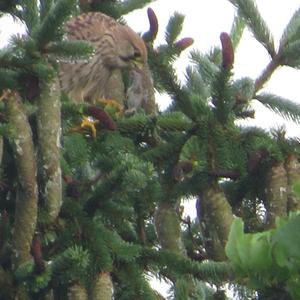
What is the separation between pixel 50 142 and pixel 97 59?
3.02 metres

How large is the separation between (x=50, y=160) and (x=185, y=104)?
2.06 feet

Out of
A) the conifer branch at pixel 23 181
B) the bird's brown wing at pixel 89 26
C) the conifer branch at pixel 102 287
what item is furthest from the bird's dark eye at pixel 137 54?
the conifer branch at pixel 102 287

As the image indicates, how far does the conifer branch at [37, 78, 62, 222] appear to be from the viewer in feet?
14.4

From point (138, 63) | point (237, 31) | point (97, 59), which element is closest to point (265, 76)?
point (237, 31)

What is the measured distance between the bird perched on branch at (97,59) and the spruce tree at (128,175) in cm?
126

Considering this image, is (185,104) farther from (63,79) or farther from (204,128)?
(63,79)

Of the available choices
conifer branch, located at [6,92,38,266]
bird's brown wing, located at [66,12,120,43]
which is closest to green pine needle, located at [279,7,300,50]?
conifer branch, located at [6,92,38,266]

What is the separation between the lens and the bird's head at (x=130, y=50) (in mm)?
6148

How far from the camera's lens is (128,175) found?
4285mm

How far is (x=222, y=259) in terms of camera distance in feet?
16.2

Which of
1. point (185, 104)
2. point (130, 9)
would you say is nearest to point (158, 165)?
point (185, 104)

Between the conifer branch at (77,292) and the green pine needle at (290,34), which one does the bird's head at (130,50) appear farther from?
the conifer branch at (77,292)

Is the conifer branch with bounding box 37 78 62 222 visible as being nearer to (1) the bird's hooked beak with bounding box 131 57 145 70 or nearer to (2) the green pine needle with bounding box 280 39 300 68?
(2) the green pine needle with bounding box 280 39 300 68

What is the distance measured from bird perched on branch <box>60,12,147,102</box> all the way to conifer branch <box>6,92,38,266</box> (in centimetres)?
222
